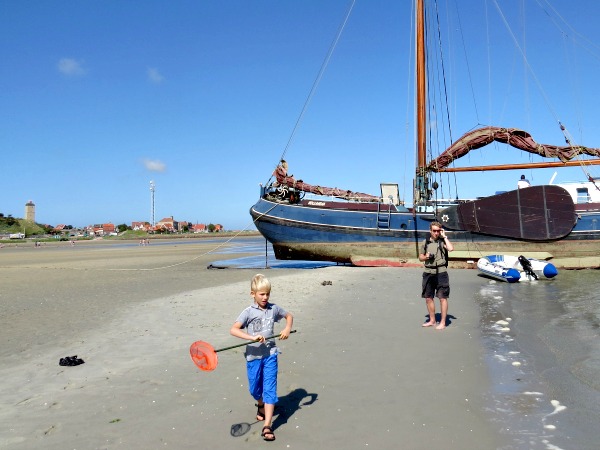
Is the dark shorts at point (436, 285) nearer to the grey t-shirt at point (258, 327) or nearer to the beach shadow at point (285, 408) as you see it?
the beach shadow at point (285, 408)

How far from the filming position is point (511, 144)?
24391 mm

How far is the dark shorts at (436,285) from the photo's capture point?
336 inches

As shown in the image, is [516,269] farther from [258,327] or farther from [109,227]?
[109,227]

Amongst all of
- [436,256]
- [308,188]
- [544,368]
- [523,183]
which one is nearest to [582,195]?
[523,183]

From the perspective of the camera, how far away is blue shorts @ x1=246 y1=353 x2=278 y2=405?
418cm

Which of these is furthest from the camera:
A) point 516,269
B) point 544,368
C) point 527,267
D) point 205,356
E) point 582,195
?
point 582,195

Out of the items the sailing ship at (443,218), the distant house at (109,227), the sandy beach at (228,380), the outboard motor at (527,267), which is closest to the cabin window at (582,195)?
the sailing ship at (443,218)

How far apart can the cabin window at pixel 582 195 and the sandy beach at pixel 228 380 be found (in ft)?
62.3

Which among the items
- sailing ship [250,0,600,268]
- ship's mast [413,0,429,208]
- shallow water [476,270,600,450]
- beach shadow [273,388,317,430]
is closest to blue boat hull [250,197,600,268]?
sailing ship [250,0,600,268]

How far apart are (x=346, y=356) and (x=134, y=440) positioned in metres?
3.45

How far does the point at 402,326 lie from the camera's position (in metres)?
8.63

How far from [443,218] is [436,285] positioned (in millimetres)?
15102

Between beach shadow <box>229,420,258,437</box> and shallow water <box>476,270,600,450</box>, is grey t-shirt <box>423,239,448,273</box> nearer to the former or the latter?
shallow water <box>476,270,600,450</box>

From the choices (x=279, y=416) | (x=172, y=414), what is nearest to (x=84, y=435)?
(x=172, y=414)
